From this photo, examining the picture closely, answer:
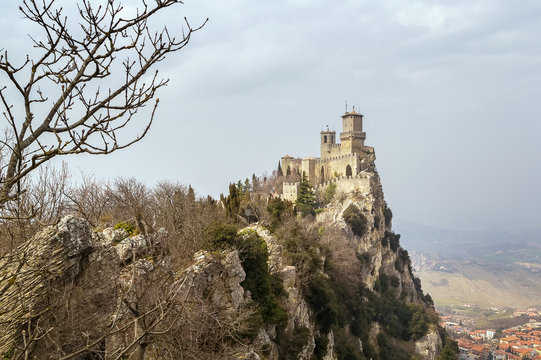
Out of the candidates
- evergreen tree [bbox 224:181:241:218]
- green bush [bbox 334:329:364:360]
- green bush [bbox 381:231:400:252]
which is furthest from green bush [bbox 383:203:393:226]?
green bush [bbox 334:329:364:360]

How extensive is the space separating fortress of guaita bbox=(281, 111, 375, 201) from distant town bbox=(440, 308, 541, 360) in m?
27.7

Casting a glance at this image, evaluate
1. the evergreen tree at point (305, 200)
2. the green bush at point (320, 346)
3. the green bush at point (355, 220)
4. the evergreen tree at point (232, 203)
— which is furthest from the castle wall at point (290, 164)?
the green bush at point (320, 346)

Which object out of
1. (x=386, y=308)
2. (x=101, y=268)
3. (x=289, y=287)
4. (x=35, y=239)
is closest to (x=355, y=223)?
(x=386, y=308)

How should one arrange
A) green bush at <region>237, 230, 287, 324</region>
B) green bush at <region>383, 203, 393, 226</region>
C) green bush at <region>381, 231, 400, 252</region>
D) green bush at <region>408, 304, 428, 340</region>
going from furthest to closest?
green bush at <region>383, 203, 393, 226</region>, green bush at <region>381, 231, 400, 252</region>, green bush at <region>408, 304, 428, 340</region>, green bush at <region>237, 230, 287, 324</region>

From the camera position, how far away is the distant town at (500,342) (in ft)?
231

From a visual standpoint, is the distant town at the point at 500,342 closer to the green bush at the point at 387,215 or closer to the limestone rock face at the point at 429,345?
the green bush at the point at 387,215

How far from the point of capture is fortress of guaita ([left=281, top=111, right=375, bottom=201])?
62625mm

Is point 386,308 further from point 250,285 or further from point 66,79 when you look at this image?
point 66,79

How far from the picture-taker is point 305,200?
55.7 meters

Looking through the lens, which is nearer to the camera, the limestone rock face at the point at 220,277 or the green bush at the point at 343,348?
the limestone rock face at the point at 220,277

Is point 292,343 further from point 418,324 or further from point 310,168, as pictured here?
point 310,168

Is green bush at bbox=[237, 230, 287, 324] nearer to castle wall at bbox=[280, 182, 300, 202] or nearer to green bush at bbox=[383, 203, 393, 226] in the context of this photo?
castle wall at bbox=[280, 182, 300, 202]

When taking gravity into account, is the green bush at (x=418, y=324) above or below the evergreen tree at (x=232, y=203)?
below

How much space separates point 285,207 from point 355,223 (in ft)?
54.7
